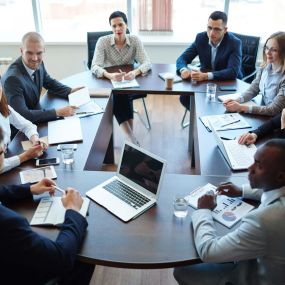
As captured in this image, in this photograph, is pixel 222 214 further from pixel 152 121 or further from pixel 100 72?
pixel 152 121

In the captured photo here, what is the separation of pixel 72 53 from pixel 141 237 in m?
3.93

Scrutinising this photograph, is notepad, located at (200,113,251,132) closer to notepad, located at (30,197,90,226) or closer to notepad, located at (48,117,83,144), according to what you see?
notepad, located at (48,117,83,144)

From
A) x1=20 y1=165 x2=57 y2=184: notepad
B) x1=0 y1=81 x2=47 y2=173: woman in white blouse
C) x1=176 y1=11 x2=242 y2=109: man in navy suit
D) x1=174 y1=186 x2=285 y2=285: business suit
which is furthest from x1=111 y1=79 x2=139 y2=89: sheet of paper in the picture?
x1=174 y1=186 x2=285 y2=285: business suit

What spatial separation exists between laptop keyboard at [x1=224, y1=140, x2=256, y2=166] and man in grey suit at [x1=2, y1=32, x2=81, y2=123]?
1181 millimetres

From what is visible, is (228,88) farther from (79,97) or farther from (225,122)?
(79,97)

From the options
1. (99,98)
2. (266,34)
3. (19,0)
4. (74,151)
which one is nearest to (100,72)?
(99,98)

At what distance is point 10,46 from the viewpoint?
4879mm

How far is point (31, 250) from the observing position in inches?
49.5

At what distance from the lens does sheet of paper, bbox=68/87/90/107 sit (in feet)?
9.00

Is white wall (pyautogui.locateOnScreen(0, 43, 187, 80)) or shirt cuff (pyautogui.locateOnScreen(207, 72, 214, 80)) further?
white wall (pyautogui.locateOnScreen(0, 43, 187, 80))

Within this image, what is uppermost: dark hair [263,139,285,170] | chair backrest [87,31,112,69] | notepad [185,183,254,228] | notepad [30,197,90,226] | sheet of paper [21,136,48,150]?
chair backrest [87,31,112,69]

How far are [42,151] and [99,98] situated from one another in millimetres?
951

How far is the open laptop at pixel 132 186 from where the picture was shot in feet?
5.33

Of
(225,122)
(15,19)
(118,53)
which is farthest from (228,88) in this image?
(15,19)
